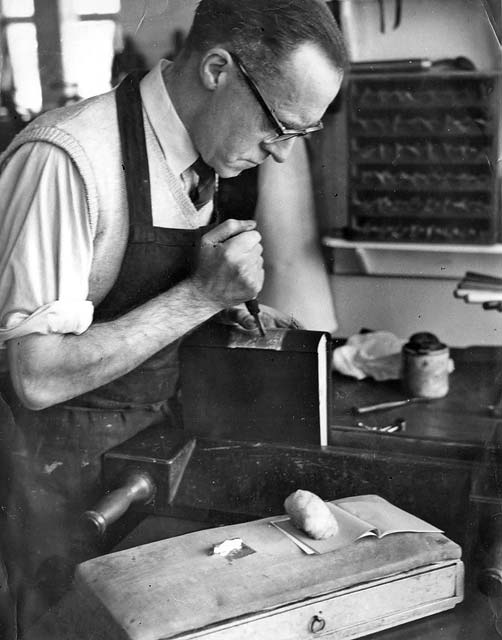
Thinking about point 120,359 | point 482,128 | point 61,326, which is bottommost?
point 120,359

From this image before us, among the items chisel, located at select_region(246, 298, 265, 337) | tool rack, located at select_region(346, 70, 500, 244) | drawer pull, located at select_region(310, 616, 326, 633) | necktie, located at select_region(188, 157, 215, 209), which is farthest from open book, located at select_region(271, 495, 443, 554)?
tool rack, located at select_region(346, 70, 500, 244)

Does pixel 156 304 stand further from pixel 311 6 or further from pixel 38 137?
pixel 311 6

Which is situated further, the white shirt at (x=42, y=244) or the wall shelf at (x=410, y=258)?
the wall shelf at (x=410, y=258)

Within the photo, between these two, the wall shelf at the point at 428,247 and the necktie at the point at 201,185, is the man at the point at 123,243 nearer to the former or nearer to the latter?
the necktie at the point at 201,185

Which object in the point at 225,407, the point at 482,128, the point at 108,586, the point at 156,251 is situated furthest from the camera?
the point at 482,128

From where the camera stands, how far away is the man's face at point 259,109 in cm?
131

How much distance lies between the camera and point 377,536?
4.13 ft

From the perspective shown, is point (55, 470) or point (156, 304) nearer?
point (156, 304)

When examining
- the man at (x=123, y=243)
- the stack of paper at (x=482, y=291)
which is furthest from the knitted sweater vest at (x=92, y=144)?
the stack of paper at (x=482, y=291)

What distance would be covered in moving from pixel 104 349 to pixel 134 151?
375 millimetres

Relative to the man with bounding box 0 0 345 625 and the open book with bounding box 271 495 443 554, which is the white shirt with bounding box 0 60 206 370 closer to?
the man with bounding box 0 0 345 625

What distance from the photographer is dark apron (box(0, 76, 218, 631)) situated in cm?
138

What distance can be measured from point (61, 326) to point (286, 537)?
1.77 ft

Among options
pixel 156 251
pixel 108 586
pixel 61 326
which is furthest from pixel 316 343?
pixel 108 586
